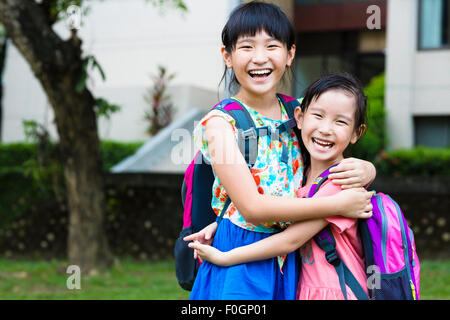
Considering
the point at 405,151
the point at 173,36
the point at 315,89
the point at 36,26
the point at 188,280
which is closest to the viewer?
the point at 315,89

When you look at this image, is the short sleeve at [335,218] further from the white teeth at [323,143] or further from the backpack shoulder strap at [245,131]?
the backpack shoulder strap at [245,131]

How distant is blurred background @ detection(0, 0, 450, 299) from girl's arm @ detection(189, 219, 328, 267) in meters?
0.75

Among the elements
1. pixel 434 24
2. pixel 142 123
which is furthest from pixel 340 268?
pixel 142 123

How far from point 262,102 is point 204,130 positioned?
0.86ft

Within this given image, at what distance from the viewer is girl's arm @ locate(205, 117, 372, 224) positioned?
1.86 metres

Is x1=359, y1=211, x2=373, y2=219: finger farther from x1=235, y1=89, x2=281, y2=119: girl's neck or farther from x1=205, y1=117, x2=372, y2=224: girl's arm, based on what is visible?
x1=235, y1=89, x2=281, y2=119: girl's neck

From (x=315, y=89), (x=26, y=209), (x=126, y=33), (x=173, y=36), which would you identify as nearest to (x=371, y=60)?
(x=173, y=36)

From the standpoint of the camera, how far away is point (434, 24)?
429 inches

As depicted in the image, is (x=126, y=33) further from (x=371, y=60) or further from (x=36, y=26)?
(x=36, y=26)

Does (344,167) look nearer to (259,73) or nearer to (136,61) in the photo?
(259,73)

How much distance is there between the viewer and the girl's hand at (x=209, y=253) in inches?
77.6

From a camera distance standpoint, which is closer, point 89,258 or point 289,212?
point 289,212
